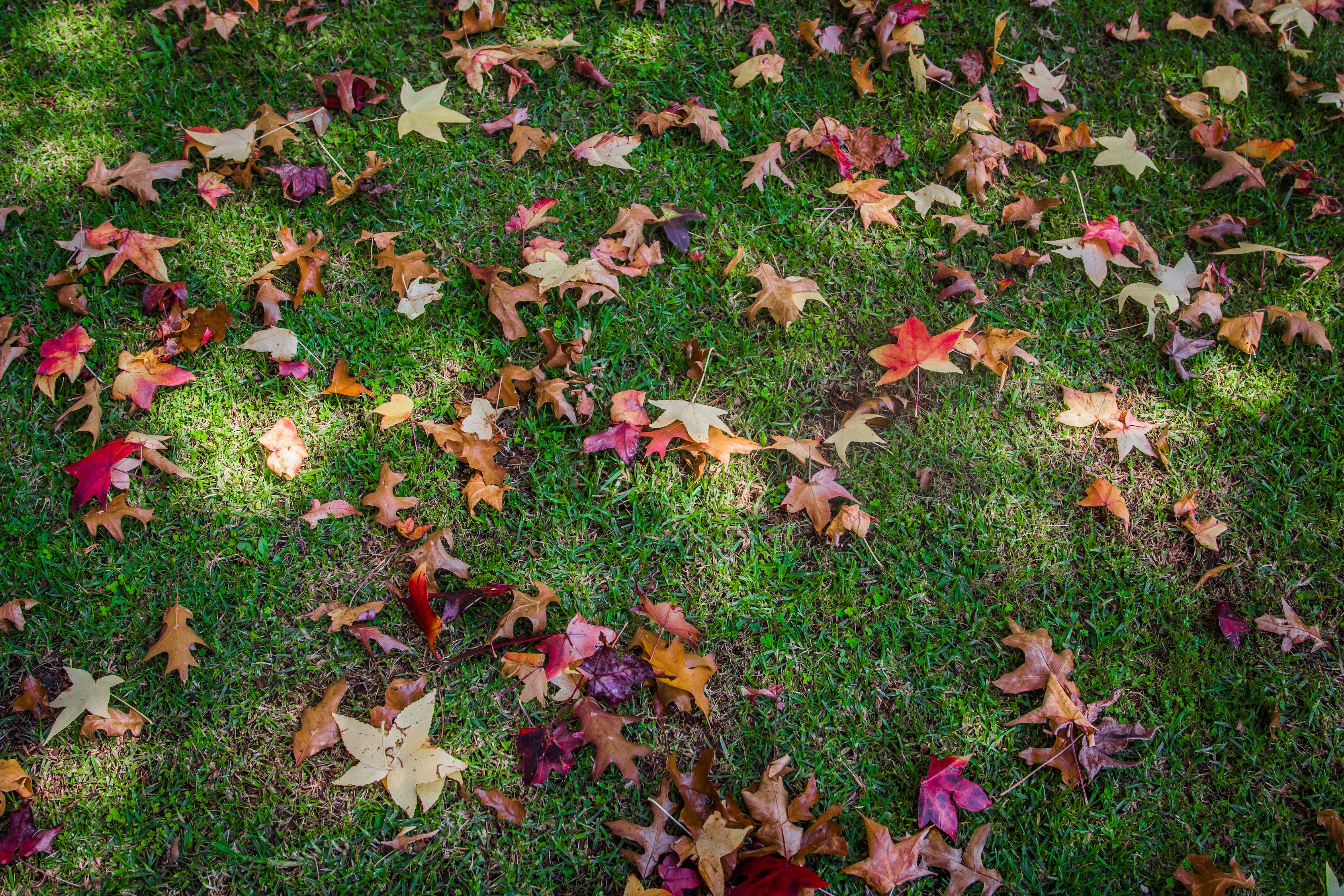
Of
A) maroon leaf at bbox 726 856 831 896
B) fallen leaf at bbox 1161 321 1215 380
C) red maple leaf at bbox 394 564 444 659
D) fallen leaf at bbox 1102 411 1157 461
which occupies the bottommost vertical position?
maroon leaf at bbox 726 856 831 896

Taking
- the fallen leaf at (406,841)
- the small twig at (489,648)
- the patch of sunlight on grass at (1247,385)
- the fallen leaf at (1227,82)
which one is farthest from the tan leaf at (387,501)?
the fallen leaf at (1227,82)

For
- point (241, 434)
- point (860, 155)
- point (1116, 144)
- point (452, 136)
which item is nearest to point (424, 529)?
point (241, 434)

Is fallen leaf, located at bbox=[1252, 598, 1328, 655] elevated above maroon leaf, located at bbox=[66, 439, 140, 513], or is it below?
below

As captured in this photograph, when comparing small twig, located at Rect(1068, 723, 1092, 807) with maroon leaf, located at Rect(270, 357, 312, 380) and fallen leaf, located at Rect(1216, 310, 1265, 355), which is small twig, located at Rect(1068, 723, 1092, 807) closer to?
fallen leaf, located at Rect(1216, 310, 1265, 355)

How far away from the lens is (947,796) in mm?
2168

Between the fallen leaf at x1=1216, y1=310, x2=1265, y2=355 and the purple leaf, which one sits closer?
the purple leaf

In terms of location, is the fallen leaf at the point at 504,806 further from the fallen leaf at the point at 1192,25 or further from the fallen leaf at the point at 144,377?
the fallen leaf at the point at 1192,25

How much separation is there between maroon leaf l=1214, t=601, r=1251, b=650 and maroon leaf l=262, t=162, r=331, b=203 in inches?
133

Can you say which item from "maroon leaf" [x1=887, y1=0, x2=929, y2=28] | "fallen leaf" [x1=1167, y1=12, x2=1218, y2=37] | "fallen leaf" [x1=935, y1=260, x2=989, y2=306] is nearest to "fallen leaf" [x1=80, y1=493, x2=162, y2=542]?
"fallen leaf" [x1=935, y1=260, x2=989, y2=306]

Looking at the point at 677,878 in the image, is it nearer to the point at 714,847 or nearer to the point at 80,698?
the point at 714,847

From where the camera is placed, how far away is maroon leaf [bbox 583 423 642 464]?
255cm

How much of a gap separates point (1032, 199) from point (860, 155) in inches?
27.0

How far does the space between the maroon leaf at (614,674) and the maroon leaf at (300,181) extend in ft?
6.64

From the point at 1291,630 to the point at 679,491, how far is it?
6.35ft
